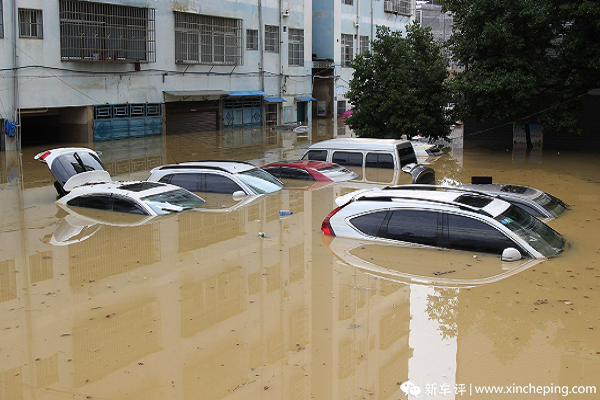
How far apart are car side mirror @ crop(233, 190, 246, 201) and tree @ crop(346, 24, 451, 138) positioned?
10.5 metres

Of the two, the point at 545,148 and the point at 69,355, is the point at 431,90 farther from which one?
the point at 69,355

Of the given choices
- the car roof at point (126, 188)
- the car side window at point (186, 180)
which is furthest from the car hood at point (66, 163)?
the car side window at point (186, 180)

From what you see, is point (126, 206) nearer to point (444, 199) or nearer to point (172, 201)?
point (172, 201)

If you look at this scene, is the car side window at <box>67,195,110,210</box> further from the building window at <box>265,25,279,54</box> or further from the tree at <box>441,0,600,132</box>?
the building window at <box>265,25,279,54</box>

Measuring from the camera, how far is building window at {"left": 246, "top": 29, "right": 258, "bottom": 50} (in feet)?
121

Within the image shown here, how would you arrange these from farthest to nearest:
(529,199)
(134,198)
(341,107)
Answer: (341,107)
(134,198)
(529,199)

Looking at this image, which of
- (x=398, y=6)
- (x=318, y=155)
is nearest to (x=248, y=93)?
(x=318, y=155)

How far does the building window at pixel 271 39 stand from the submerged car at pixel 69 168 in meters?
24.2

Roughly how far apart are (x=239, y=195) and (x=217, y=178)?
77cm

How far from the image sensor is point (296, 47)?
41188mm

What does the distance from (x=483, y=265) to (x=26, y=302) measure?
21.2 ft

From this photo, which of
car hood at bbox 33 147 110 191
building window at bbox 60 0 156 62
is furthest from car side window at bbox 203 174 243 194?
building window at bbox 60 0 156 62

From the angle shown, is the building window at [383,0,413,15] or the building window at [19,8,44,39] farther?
the building window at [383,0,413,15]

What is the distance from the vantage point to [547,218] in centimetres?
1320
